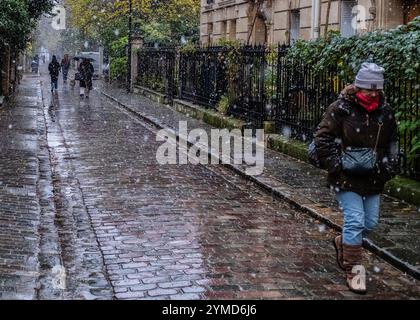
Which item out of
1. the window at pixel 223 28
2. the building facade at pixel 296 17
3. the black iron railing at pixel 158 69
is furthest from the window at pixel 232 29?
the black iron railing at pixel 158 69

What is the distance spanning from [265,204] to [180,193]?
135 cm

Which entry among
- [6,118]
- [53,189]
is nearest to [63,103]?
[6,118]

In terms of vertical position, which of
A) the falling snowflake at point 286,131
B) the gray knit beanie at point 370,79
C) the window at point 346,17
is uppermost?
the window at point 346,17

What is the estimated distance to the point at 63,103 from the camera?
90.3ft

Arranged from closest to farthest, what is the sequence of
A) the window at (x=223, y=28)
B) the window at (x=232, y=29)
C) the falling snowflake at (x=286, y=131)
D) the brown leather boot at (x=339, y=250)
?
the brown leather boot at (x=339, y=250), the falling snowflake at (x=286, y=131), the window at (x=232, y=29), the window at (x=223, y=28)

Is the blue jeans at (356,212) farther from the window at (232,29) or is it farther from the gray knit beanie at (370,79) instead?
the window at (232,29)

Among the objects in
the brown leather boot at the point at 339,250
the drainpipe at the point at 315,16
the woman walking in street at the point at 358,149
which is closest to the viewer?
the woman walking in street at the point at 358,149

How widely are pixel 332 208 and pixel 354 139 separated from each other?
3.36 meters

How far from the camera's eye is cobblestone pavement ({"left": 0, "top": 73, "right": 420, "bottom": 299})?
5.90 metres

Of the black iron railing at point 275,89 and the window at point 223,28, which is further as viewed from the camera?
the window at point 223,28

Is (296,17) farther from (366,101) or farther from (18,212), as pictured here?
(366,101)

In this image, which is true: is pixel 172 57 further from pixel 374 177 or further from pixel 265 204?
pixel 374 177

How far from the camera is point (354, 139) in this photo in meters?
5.69

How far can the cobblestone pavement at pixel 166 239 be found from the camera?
19.4ft
